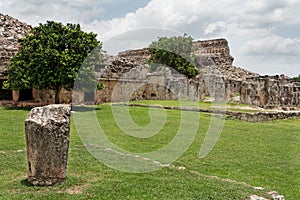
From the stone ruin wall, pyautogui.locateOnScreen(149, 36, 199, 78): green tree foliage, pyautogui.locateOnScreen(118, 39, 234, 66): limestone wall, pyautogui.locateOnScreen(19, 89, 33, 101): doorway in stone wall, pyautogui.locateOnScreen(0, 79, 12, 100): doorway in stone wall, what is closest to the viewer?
pyautogui.locateOnScreen(19, 89, 33, 101): doorway in stone wall

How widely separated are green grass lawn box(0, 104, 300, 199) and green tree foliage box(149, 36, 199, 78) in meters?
23.1

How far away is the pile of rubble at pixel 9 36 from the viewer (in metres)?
21.1

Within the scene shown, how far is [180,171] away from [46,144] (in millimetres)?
2833

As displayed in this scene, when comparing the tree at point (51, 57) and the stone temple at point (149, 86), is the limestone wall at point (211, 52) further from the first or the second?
the tree at point (51, 57)

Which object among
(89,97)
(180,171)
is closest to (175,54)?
(89,97)

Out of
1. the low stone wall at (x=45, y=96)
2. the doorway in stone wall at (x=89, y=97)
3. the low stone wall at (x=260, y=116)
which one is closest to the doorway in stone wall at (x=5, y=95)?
the low stone wall at (x=45, y=96)

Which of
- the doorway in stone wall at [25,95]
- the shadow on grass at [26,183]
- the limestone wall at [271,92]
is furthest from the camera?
the doorway in stone wall at [25,95]

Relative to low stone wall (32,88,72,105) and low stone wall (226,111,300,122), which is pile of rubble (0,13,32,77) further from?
low stone wall (226,111,300,122)

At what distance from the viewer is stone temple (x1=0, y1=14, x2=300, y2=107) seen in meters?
21.0

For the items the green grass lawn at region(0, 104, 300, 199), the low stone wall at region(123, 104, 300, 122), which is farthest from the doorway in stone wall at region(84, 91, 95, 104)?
the green grass lawn at region(0, 104, 300, 199)

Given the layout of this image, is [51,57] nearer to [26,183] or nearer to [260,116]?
[260,116]

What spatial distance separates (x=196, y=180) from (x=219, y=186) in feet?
1.76

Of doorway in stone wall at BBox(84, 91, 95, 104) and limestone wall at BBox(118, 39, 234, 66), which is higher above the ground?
limestone wall at BBox(118, 39, 234, 66)

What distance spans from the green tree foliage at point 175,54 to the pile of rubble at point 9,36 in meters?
13.4
